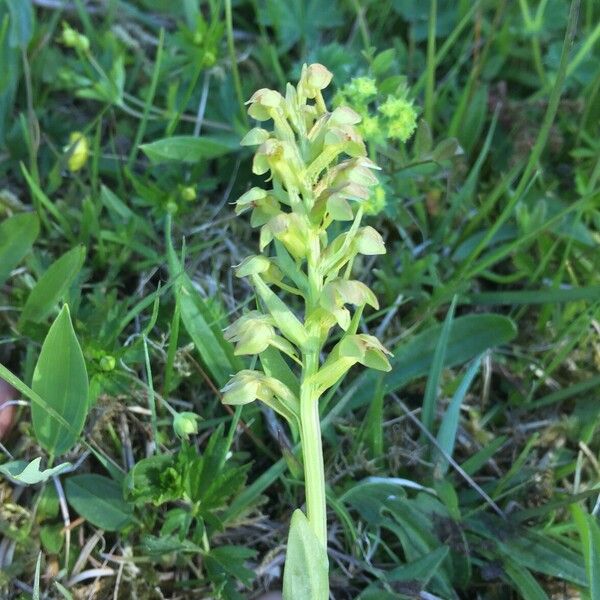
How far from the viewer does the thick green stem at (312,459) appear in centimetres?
135

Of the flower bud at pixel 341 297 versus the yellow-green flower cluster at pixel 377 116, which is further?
the yellow-green flower cluster at pixel 377 116

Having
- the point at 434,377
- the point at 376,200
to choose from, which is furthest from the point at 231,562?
the point at 376,200

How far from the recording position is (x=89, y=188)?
2.08 meters

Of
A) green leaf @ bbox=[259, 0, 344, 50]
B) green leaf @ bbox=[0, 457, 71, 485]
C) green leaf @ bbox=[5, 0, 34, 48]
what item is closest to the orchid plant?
green leaf @ bbox=[0, 457, 71, 485]

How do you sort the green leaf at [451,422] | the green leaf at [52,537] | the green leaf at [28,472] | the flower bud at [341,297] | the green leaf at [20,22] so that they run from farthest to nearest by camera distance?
the green leaf at [20,22] < the green leaf at [451,422] < the green leaf at [52,537] < the green leaf at [28,472] < the flower bud at [341,297]

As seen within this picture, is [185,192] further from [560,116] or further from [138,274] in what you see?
[560,116]

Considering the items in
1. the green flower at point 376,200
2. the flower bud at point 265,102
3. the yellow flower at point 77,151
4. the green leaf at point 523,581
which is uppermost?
the flower bud at point 265,102

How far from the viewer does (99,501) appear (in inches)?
63.0

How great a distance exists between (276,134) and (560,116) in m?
1.27

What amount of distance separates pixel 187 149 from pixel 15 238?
50 cm

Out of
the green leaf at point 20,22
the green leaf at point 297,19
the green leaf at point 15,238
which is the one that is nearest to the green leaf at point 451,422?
the green leaf at point 15,238

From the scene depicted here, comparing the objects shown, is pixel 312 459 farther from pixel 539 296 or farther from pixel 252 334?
pixel 539 296

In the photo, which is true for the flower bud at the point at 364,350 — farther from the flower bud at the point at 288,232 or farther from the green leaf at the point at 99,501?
the green leaf at the point at 99,501

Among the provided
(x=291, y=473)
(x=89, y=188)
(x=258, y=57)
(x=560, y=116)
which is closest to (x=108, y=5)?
(x=258, y=57)
